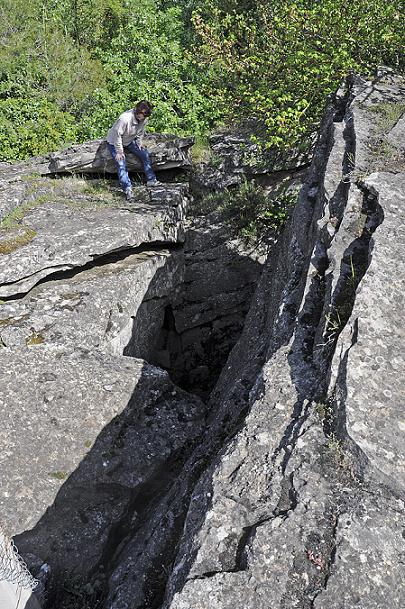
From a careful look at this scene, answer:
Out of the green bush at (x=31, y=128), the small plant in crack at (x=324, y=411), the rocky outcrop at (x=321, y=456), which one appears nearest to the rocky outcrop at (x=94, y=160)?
the green bush at (x=31, y=128)

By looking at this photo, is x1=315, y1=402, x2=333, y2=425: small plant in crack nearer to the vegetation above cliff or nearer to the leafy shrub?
the vegetation above cliff

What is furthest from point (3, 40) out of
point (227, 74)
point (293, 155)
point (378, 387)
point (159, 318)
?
point (378, 387)

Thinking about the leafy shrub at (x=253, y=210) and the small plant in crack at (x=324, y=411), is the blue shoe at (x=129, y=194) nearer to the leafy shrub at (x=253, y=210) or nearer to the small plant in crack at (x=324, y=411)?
the leafy shrub at (x=253, y=210)

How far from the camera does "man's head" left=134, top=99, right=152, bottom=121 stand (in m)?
11.7

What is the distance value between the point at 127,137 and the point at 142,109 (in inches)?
33.6

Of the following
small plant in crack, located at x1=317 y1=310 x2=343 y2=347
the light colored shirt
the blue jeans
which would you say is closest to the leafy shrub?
the blue jeans

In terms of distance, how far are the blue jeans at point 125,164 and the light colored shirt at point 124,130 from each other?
152mm

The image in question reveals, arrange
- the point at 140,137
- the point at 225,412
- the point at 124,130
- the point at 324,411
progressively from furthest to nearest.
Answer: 1. the point at 140,137
2. the point at 124,130
3. the point at 225,412
4. the point at 324,411

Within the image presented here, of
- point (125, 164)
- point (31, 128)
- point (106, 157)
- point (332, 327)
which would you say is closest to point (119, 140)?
point (125, 164)

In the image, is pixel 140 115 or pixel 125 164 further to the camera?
pixel 125 164

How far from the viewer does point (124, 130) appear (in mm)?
12234

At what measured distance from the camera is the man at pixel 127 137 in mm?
11955

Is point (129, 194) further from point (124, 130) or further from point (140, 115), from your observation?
point (140, 115)

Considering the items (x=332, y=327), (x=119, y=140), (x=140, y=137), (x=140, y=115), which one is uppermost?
(x=140, y=115)
